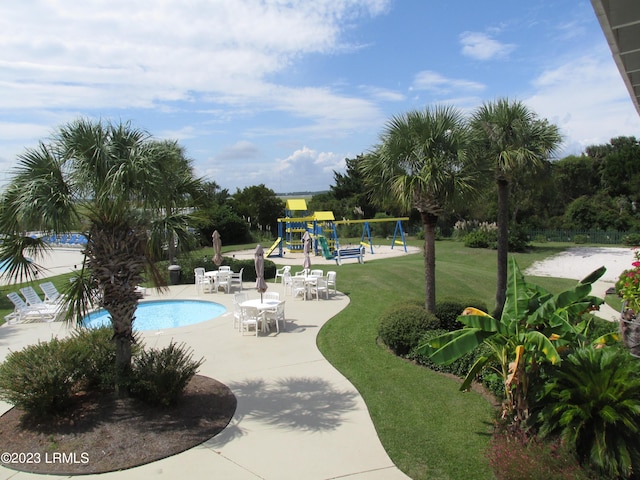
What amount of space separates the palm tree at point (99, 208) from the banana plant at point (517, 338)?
4.79 meters

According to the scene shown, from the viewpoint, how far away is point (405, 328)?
10273 millimetres

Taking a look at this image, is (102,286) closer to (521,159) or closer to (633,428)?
(633,428)

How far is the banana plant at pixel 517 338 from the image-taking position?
19.7 feet

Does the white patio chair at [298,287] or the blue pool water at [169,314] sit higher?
the white patio chair at [298,287]

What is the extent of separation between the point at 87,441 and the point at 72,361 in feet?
4.64

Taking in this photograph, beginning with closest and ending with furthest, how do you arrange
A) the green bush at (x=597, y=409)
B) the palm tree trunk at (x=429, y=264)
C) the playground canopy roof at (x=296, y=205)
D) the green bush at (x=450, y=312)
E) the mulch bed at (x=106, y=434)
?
1. the green bush at (x=597, y=409)
2. the mulch bed at (x=106, y=434)
3. the palm tree trunk at (x=429, y=264)
4. the green bush at (x=450, y=312)
5. the playground canopy roof at (x=296, y=205)

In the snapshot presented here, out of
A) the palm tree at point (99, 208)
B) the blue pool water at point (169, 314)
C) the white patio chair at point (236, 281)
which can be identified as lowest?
the blue pool water at point (169, 314)

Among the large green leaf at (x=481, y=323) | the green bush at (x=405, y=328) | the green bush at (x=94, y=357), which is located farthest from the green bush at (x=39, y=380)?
the green bush at (x=405, y=328)

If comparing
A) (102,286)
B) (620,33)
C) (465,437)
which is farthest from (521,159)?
(102,286)

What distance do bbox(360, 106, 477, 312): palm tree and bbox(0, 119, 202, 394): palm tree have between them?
5.95 m

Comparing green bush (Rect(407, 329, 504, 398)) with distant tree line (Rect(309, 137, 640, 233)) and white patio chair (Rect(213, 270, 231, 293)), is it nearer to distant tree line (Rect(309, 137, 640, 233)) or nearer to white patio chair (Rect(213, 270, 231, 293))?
white patio chair (Rect(213, 270, 231, 293))

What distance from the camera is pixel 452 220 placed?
165 ft

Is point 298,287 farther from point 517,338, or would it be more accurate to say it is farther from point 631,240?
point 631,240

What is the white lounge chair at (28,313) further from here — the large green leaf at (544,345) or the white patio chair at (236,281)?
the large green leaf at (544,345)
